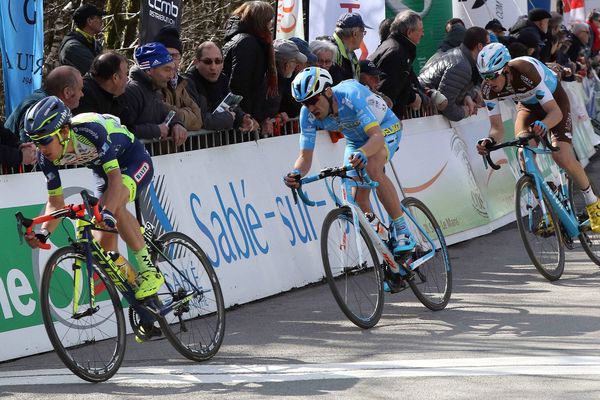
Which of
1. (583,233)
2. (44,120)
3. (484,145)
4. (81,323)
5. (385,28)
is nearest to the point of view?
(44,120)

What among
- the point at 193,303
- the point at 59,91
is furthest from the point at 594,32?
the point at 193,303

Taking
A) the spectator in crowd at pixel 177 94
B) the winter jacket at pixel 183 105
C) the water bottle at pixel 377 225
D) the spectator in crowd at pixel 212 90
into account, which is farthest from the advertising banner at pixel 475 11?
the water bottle at pixel 377 225

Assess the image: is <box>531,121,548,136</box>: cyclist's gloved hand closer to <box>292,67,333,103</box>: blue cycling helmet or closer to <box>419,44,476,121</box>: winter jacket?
<box>292,67,333,103</box>: blue cycling helmet

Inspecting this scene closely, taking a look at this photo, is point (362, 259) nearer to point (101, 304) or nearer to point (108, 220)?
point (101, 304)

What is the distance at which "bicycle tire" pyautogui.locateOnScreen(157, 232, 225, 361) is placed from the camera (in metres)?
8.20

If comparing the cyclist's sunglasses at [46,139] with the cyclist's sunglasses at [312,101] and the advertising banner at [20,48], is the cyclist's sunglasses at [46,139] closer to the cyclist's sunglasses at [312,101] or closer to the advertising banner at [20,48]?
the cyclist's sunglasses at [312,101]

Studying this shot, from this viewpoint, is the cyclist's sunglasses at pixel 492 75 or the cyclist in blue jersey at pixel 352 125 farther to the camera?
the cyclist's sunglasses at pixel 492 75

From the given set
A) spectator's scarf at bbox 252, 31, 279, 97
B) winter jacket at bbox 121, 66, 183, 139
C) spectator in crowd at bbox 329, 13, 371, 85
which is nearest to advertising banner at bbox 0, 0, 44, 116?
winter jacket at bbox 121, 66, 183, 139

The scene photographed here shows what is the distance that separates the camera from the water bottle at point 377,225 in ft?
31.0

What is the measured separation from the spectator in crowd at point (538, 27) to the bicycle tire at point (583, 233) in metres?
7.69

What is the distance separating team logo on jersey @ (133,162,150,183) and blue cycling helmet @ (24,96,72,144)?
3.07 feet

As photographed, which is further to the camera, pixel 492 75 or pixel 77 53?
pixel 492 75

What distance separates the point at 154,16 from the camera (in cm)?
1130

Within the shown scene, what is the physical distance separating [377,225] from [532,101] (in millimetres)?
2669
